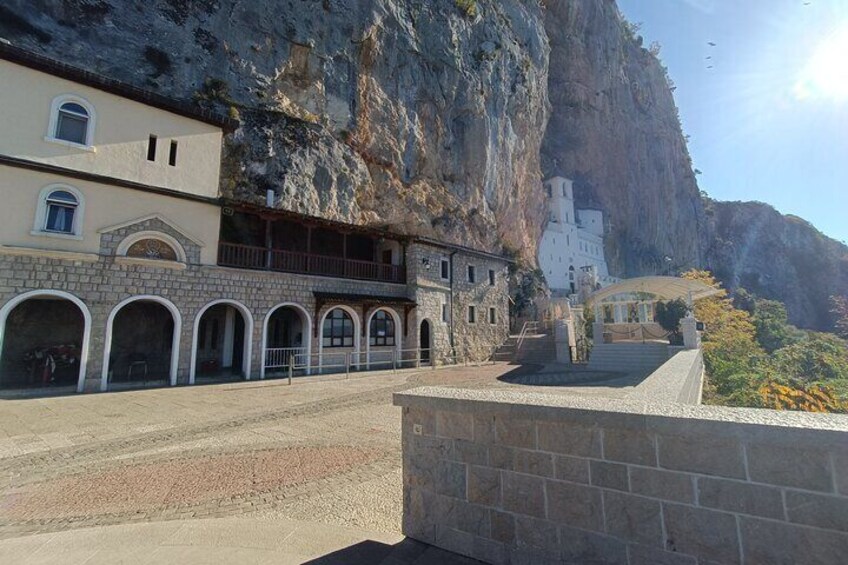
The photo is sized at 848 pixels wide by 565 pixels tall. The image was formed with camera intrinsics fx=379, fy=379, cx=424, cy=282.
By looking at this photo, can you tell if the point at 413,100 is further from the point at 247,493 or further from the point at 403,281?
the point at 247,493

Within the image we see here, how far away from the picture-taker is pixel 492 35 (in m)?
31.6

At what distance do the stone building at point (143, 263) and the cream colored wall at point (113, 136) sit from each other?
4 cm

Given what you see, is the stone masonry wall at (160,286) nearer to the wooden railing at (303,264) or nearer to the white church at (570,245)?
the wooden railing at (303,264)

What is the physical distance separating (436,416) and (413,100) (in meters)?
26.7

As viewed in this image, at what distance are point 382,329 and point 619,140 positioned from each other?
48.9 meters

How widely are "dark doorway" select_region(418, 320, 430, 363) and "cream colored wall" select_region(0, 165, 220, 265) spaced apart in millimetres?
11553

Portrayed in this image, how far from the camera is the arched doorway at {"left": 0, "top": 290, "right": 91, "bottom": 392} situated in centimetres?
1344

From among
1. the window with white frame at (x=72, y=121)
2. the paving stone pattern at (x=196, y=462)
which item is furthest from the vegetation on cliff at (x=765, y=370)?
the window with white frame at (x=72, y=121)

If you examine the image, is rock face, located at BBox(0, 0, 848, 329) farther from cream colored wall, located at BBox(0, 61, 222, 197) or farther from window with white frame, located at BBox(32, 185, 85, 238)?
window with white frame, located at BBox(32, 185, 85, 238)

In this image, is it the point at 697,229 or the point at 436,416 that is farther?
the point at 697,229

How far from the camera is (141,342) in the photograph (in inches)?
645

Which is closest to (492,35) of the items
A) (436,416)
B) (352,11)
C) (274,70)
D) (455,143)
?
(455,143)

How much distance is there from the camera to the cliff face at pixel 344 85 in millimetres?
17641

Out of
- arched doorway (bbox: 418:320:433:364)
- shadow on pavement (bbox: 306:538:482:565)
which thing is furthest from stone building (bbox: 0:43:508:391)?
shadow on pavement (bbox: 306:538:482:565)
